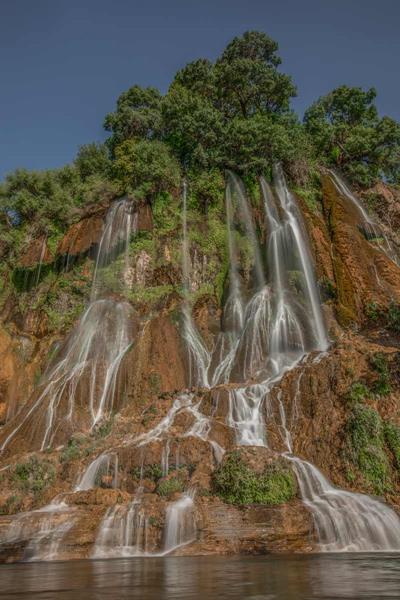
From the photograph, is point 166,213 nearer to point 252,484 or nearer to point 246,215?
point 246,215

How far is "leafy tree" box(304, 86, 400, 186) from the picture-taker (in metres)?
34.3

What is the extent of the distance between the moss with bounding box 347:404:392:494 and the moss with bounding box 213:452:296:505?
2695mm

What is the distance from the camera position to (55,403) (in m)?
20.0

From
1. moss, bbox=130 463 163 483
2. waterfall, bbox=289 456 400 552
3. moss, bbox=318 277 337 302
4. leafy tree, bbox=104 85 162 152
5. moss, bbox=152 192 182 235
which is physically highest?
leafy tree, bbox=104 85 162 152

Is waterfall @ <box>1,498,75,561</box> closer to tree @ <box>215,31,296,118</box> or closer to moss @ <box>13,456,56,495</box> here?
moss @ <box>13,456,56,495</box>

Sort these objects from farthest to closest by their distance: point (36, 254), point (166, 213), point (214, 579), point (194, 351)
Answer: point (36, 254) → point (166, 213) → point (194, 351) → point (214, 579)

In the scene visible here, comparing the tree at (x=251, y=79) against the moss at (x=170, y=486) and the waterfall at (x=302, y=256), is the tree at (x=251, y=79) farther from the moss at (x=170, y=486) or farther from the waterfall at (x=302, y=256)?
the moss at (x=170, y=486)

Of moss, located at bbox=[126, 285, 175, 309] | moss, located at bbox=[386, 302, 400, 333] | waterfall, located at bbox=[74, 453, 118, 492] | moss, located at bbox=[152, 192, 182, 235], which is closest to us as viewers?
waterfall, located at bbox=[74, 453, 118, 492]

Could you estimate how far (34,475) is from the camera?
15648 mm

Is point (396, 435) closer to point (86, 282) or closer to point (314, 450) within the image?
point (314, 450)

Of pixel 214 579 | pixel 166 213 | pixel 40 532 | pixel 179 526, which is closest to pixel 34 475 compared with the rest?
pixel 40 532

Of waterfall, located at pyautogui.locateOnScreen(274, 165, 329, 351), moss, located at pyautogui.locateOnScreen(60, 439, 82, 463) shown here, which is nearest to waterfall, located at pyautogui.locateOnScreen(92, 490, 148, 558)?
moss, located at pyautogui.locateOnScreen(60, 439, 82, 463)

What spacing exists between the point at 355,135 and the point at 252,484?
2922 centimetres

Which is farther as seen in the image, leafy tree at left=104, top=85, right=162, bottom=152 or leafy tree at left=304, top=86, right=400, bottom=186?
leafy tree at left=104, top=85, right=162, bottom=152
